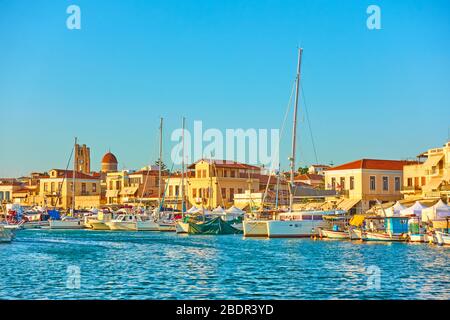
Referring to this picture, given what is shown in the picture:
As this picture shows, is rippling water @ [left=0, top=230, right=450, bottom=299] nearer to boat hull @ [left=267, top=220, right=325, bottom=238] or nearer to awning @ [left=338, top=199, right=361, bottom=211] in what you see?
boat hull @ [left=267, top=220, right=325, bottom=238]

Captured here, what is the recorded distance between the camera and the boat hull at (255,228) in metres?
53.0

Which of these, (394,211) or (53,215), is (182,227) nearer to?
(394,211)

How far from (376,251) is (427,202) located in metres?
18.0

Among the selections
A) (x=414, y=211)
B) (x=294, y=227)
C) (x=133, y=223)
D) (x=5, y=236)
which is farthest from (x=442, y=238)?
(x=133, y=223)

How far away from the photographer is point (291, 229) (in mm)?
51844

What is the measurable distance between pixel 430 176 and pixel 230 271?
3747 centimetres

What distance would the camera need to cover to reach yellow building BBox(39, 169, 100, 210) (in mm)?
105125

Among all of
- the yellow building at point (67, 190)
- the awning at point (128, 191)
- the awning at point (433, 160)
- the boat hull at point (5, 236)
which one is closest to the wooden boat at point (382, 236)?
the awning at point (433, 160)

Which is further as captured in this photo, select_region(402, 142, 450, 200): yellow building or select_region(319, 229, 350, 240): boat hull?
select_region(402, 142, 450, 200): yellow building

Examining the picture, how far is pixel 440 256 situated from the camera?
111 ft

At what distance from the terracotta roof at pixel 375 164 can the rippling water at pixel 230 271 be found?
25192 mm

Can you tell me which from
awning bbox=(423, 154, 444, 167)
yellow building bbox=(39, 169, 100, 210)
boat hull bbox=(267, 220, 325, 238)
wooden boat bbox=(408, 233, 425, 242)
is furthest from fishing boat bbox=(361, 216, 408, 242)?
yellow building bbox=(39, 169, 100, 210)

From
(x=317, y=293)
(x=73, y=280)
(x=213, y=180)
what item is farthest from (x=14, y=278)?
(x=213, y=180)
